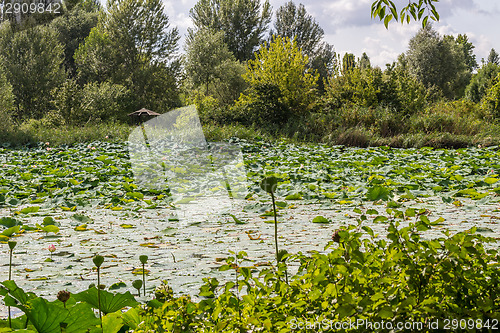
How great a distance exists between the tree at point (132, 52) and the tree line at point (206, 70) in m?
0.06

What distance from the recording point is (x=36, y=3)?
22984mm

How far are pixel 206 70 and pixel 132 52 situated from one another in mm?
4769

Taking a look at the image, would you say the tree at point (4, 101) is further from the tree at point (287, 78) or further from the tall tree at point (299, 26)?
the tall tree at point (299, 26)

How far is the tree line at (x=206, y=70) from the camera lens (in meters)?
14.3

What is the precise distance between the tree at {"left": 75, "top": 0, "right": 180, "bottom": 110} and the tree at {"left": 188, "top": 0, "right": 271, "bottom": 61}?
20.8 feet

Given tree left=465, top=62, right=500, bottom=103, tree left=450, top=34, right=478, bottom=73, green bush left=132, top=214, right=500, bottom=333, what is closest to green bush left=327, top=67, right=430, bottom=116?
tree left=465, top=62, right=500, bottom=103

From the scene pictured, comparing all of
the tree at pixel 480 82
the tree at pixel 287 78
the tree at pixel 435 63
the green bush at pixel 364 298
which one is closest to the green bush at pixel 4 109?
the tree at pixel 287 78

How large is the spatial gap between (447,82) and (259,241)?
31.7 meters

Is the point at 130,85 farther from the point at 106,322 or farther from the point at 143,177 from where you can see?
the point at 106,322

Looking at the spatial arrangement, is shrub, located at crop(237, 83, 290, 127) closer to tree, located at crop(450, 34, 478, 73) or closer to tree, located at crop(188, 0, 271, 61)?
tree, located at crop(188, 0, 271, 61)

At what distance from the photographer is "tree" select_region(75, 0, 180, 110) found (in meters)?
24.5

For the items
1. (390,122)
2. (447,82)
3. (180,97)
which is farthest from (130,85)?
(447,82)

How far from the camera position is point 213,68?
2506 centimetres

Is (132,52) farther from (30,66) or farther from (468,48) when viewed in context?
(468,48)
